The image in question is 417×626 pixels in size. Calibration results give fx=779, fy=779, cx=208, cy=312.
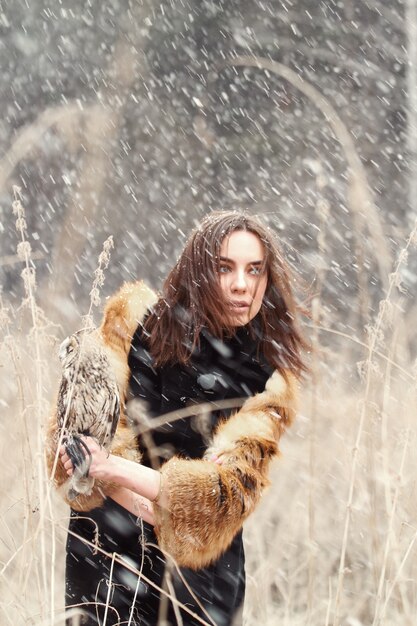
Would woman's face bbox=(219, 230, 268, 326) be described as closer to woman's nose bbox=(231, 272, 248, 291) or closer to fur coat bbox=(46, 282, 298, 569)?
woman's nose bbox=(231, 272, 248, 291)

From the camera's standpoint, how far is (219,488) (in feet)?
3.71

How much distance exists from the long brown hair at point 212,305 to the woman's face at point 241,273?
1 cm

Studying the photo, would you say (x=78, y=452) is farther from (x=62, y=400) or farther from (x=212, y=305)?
(x=212, y=305)

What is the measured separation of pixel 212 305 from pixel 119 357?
0.56ft

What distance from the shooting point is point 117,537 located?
48.8 inches

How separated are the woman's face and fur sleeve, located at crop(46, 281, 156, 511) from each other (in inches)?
5.9

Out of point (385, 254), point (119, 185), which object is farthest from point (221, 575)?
point (119, 185)

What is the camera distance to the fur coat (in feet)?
3.63

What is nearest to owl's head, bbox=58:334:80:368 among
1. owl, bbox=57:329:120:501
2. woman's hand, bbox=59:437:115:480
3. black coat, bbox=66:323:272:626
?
owl, bbox=57:329:120:501

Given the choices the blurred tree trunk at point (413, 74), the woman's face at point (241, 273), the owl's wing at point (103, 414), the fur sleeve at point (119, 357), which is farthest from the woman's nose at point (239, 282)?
the blurred tree trunk at point (413, 74)

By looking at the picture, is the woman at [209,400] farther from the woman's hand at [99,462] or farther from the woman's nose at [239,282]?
the woman's hand at [99,462]

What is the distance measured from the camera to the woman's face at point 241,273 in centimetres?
119

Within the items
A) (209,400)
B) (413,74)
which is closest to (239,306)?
(209,400)

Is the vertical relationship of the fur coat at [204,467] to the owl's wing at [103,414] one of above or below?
below
